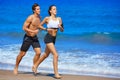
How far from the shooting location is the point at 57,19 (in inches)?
391

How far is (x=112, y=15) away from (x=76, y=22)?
5.17 metres

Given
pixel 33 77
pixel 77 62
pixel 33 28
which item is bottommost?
pixel 33 77

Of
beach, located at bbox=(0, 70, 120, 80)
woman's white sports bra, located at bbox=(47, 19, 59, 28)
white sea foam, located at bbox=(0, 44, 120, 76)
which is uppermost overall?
woman's white sports bra, located at bbox=(47, 19, 59, 28)

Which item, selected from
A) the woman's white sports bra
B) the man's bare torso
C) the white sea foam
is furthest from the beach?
the white sea foam

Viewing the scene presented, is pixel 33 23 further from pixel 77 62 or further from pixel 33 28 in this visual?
pixel 77 62

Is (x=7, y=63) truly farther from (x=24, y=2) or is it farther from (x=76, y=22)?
(x=24, y=2)

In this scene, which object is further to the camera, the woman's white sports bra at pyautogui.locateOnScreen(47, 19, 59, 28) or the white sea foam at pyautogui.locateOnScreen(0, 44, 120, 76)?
the white sea foam at pyautogui.locateOnScreen(0, 44, 120, 76)

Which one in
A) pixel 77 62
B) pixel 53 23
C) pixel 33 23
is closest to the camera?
pixel 53 23

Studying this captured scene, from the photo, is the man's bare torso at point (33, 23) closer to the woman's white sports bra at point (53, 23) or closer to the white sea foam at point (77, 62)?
the woman's white sports bra at point (53, 23)

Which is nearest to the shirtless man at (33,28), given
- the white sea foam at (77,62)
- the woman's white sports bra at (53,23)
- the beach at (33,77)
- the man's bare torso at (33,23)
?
the man's bare torso at (33,23)

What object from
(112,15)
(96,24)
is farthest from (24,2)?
(96,24)

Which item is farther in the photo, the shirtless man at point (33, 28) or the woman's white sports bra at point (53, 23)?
the shirtless man at point (33, 28)

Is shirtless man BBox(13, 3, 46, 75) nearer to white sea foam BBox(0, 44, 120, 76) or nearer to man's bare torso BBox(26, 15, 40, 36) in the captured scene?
man's bare torso BBox(26, 15, 40, 36)

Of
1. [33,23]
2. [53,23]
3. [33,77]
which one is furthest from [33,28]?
[33,77]
